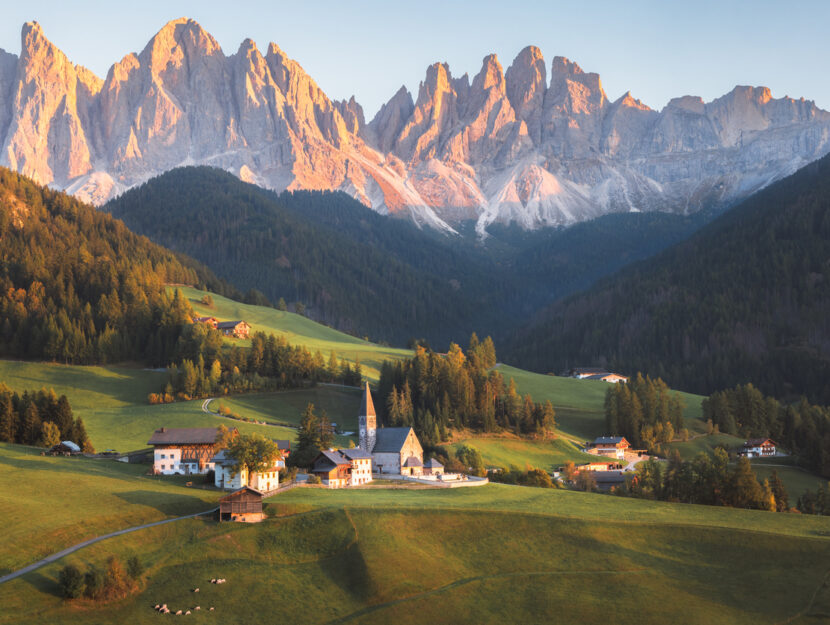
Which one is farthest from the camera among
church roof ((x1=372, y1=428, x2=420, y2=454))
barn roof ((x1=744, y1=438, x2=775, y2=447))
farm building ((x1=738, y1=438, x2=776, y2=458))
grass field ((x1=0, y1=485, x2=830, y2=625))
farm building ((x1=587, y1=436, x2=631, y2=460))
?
barn roof ((x1=744, y1=438, x2=775, y2=447))

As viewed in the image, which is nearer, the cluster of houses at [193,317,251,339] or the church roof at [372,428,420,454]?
the church roof at [372,428,420,454]

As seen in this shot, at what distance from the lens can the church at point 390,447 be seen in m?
109

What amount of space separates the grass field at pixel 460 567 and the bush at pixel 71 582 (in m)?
0.67

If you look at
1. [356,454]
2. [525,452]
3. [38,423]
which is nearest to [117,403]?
[38,423]

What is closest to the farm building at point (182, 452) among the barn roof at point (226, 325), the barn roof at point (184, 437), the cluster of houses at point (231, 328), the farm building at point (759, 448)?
the barn roof at point (184, 437)

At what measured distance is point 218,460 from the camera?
91.0 m

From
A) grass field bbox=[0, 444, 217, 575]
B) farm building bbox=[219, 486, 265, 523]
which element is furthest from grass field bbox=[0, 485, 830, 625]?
grass field bbox=[0, 444, 217, 575]

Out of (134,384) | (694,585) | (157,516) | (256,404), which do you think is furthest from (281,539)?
(134,384)

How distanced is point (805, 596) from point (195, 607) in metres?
43.3

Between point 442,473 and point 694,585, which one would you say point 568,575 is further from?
point 442,473

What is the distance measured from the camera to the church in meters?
109

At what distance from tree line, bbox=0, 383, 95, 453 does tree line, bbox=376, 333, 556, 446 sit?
48477mm

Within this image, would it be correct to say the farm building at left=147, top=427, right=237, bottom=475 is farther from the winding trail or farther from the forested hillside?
the forested hillside

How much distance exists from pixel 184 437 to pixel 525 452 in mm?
54677
